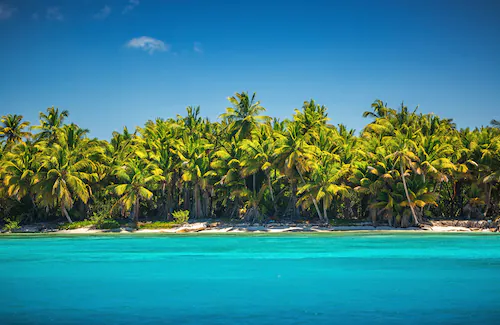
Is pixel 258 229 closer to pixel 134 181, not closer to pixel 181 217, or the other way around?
pixel 181 217

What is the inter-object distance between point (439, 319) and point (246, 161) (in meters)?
34.9

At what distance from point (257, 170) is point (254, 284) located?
29.4 m

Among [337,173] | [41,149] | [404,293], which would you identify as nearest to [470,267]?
[404,293]

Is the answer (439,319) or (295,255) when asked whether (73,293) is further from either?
(295,255)

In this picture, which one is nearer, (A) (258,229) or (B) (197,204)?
(A) (258,229)

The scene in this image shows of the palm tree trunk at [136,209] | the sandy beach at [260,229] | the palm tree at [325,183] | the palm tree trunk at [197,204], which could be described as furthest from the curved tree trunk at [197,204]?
the palm tree at [325,183]

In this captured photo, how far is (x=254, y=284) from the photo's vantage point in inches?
719

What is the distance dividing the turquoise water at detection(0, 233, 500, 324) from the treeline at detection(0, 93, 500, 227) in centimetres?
1268

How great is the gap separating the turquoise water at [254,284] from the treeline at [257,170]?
12.7 metres

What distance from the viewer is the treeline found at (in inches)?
1768

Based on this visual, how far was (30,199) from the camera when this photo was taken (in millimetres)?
52281

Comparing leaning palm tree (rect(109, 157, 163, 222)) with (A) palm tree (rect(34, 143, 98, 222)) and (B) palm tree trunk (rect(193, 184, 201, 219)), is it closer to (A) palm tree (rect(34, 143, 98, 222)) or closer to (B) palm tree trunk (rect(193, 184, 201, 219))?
(A) palm tree (rect(34, 143, 98, 222))

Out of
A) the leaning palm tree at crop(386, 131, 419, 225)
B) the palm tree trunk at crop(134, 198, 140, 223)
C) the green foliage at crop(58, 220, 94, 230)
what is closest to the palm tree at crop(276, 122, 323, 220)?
the leaning palm tree at crop(386, 131, 419, 225)

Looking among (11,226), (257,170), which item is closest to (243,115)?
(257,170)
